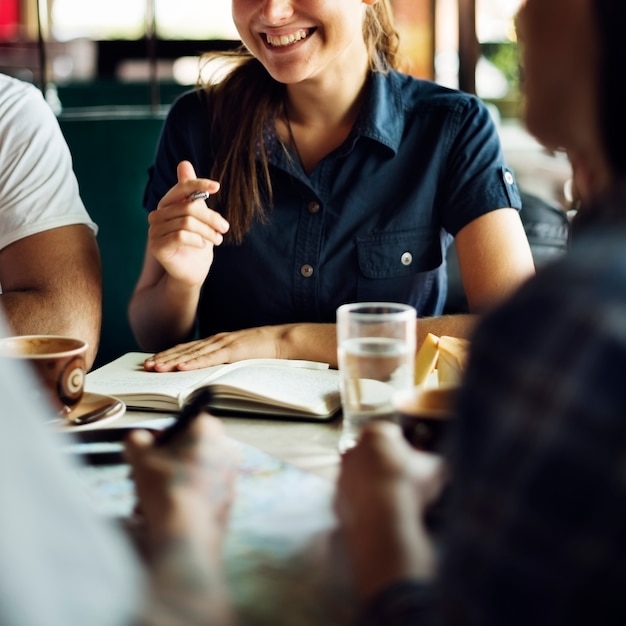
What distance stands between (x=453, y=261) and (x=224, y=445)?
157 centimetres

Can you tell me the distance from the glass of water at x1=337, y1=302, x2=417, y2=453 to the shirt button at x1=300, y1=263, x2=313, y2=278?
612mm

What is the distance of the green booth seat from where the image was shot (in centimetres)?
216

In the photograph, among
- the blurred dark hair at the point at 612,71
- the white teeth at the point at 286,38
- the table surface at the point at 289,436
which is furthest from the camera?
the white teeth at the point at 286,38

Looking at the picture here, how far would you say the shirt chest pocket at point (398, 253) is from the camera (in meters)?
1.66

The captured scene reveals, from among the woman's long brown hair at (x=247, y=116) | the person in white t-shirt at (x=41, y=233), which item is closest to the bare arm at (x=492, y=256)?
the woman's long brown hair at (x=247, y=116)

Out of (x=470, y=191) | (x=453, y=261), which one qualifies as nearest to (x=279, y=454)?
(x=470, y=191)

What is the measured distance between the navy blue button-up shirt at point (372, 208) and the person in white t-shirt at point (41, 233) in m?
0.27

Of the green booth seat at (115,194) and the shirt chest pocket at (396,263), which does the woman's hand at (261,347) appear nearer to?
the shirt chest pocket at (396,263)

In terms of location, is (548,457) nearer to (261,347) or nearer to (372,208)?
(261,347)

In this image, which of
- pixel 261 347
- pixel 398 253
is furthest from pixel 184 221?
pixel 398 253

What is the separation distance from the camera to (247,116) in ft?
5.65

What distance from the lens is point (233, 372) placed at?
1275 millimetres

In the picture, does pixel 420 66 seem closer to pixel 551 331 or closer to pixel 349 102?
pixel 349 102

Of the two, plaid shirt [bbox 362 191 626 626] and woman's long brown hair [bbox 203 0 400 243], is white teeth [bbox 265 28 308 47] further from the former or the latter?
plaid shirt [bbox 362 191 626 626]
